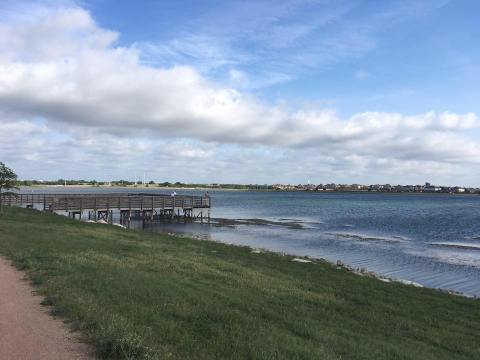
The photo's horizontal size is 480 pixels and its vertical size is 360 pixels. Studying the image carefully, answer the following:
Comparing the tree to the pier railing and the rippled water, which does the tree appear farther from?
the rippled water

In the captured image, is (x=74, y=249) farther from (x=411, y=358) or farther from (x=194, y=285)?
(x=411, y=358)

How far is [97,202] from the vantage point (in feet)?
173

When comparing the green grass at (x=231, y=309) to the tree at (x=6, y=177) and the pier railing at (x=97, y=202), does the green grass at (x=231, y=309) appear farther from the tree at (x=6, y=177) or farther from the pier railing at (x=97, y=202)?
the pier railing at (x=97, y=202)

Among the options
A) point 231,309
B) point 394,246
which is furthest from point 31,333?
point 394,246

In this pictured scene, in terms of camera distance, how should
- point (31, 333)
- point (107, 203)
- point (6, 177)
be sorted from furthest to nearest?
point (107, 203), point (6, 177), point (31, 333)

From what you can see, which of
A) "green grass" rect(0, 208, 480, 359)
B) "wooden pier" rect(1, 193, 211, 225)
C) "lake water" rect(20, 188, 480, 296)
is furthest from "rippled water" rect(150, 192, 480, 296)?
"wooden pier" rect(1, 193, 211, 225)

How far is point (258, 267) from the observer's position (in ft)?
63.3

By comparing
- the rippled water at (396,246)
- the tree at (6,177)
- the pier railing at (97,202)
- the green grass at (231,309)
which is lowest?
the rippled water at (396,246)

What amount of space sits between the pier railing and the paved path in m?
36.7

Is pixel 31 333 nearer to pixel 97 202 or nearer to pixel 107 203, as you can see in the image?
pixel 97 202

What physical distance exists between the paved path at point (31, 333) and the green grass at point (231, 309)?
0.30 metres

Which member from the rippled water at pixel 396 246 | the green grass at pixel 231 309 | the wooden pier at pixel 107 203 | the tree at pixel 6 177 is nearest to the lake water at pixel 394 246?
the rippled water at pixel 396 246

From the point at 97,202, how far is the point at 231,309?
45.5 meters

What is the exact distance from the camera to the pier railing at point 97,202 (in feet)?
163
